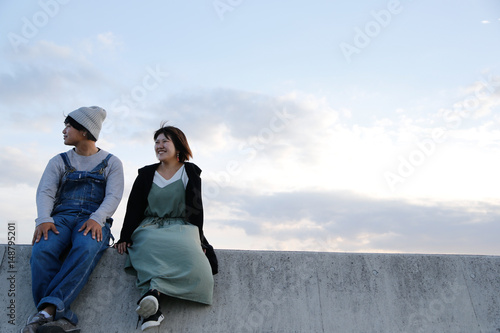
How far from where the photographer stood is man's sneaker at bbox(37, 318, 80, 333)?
2990 millimetres

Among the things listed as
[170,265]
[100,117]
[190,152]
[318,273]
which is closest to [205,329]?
[170,265]

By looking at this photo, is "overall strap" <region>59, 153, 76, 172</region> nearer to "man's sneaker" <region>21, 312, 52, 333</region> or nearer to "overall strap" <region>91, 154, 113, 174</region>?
"overall strap" <region>91, 154, 113, 174</region>

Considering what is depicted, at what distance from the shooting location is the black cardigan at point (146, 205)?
3.74 m

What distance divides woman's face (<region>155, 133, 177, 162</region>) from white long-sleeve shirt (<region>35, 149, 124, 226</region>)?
1.24ft

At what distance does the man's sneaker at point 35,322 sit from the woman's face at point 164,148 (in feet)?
5.27

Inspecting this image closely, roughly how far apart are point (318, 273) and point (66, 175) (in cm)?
250

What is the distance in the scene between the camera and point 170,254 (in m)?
3.41

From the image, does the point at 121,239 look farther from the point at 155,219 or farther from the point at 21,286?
the point at 21,286

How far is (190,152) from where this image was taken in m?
3.99

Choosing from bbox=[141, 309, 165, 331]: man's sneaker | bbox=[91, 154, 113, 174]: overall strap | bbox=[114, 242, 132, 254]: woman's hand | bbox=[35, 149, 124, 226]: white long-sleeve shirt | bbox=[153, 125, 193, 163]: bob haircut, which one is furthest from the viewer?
bbox=[153, 125, 193, 163]: bob haircut

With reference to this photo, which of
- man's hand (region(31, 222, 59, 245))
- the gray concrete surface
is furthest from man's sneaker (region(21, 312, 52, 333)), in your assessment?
man's hand (region(31, 222, 59, 245))

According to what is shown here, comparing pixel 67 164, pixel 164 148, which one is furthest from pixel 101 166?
pixel 164 148

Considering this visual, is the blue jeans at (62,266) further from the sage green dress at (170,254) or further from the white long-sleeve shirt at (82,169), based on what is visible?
the sage green dress at (170,254)

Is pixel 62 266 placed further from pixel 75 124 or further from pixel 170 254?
pixel 75 124
